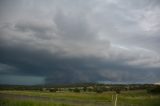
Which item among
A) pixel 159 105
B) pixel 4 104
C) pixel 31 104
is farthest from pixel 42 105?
pixel 159 105

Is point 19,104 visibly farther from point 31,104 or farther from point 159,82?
point 159,82

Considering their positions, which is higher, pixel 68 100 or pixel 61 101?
pixel 68 100

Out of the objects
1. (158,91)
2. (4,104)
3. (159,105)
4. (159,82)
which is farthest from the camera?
(158,91)

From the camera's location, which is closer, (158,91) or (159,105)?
(159,105)

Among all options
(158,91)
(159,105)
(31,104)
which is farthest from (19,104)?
(158,91)

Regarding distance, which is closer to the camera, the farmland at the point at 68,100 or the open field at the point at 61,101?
the open field at the point at 61,101

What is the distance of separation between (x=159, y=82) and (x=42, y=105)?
14.5 m

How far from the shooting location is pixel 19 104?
113 feet

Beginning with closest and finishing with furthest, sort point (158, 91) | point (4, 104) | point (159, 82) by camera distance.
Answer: point (159, 82) → point (4, 104) → point (158, 91)

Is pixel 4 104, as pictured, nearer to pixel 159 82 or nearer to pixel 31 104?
pixel 31 104

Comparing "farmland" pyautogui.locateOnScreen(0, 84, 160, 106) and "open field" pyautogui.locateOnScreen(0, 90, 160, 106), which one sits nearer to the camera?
"open field" pyautogui.locateOnScreen(0, 90, 160, 106)

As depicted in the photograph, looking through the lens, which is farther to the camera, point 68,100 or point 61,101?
point 68,100

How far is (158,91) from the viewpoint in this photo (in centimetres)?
8406

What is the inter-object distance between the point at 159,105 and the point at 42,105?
1277cm
